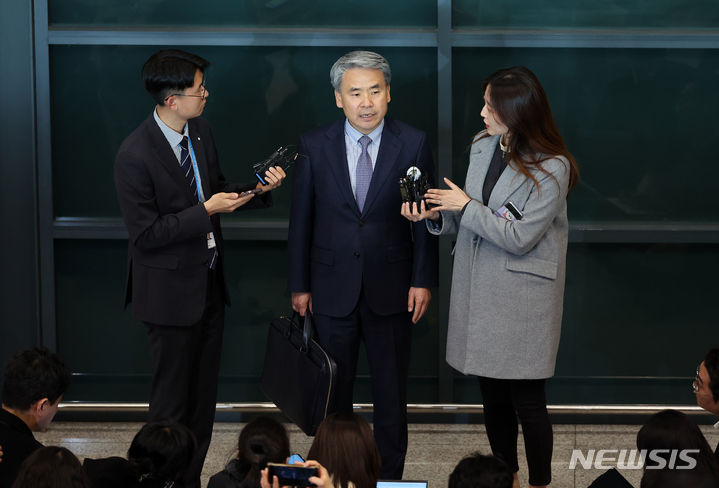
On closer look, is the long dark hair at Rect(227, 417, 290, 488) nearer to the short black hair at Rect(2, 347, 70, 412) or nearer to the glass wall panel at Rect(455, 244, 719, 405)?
the short black hair at Rect(2, 347, 70, 412)

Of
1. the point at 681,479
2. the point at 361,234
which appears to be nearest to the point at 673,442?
the point at 681,479

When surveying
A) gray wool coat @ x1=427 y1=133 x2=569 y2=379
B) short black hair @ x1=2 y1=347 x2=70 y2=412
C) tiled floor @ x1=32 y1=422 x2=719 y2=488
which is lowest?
tiled floor @ x1=32 y1=422 x2=719 y2=488

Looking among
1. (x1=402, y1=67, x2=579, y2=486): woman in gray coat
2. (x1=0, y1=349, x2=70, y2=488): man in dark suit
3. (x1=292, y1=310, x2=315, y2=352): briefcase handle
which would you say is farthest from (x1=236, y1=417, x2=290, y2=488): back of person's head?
(x1=402, y1=67, x2=579, y2=486): woman in gray coat

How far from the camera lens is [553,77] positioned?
4379 mm

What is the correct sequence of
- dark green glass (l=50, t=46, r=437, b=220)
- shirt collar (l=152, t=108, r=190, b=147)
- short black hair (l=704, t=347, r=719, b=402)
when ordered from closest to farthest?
short black hair (l=704, t=347, r=719, b=402) → shirt collar (l=152, t=108, r=190, b=147) → dark green glass (l=50, t=46, r=437, b=220)

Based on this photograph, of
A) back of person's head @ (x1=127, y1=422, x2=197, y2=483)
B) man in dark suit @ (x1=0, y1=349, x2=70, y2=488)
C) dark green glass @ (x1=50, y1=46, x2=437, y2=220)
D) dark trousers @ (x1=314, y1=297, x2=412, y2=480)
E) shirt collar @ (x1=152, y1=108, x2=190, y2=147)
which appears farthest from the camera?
dark green glass @ (x1=50, y1=46, x2=437, y2=220)

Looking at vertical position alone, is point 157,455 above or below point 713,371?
below

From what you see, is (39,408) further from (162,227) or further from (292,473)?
(292,473)

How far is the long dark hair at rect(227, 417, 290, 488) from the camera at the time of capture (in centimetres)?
278

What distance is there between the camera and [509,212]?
10.9ft

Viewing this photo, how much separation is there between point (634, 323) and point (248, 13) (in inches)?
90.9

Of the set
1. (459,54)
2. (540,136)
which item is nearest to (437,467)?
(540,136)

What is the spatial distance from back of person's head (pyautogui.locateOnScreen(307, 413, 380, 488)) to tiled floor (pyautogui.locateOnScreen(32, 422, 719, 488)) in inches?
50.7

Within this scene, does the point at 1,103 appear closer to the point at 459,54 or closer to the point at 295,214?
the point at 295,214
